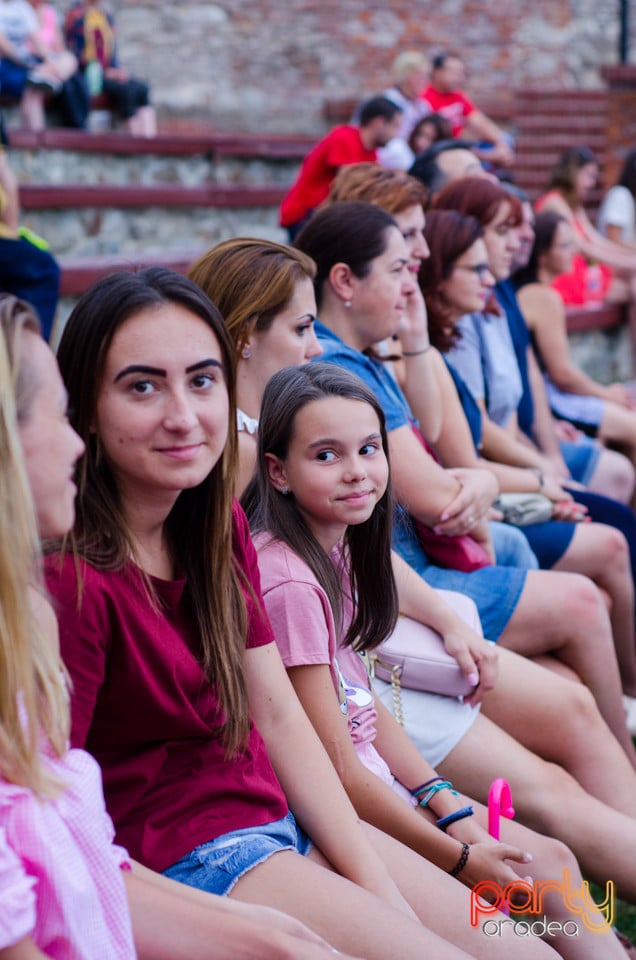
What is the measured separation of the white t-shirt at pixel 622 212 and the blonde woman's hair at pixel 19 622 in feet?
24.6

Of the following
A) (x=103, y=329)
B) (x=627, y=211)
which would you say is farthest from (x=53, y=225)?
(x=103, y=329)

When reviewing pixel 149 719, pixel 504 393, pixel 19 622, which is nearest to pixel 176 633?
pixel 149 719

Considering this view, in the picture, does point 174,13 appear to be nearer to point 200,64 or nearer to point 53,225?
point 200,64

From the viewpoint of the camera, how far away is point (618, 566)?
3963 millimetres

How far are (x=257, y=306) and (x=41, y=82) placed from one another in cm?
664

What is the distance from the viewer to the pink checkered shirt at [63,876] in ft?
4.55

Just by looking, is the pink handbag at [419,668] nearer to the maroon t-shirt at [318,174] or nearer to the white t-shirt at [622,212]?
the maroon t-shirt at [318,174]

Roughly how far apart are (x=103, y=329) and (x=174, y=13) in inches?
451

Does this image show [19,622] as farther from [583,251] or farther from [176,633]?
[583,251]

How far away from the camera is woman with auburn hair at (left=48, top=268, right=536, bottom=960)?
5.99 feet

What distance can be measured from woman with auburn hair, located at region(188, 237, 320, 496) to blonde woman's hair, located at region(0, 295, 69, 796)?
1.18 meters

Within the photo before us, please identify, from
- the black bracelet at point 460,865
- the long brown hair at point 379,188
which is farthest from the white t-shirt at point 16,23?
the black bracelet at point 460,865

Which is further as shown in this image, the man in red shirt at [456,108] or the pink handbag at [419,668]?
the man in red shirt at [456,108]

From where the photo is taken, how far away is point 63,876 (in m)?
1.44
